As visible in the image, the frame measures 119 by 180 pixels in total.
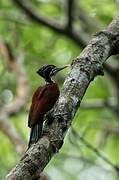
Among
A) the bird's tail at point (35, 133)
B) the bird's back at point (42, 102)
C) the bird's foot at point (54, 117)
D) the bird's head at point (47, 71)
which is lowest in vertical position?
the bird's tail at point (35, 133)

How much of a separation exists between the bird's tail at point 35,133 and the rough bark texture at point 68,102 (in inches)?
1.1

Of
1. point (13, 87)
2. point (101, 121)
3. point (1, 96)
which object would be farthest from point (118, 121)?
point (1, 96)

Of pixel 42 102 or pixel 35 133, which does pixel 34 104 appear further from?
pixel 35 133

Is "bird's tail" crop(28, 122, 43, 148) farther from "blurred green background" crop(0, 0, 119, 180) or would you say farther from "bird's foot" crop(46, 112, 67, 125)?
"blurred green background" crop(0, 0, 119, 180)

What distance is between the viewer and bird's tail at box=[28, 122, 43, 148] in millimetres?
2062

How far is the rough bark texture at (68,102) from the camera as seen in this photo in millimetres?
1807

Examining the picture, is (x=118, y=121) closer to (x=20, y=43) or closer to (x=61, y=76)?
(x=61, y=76)

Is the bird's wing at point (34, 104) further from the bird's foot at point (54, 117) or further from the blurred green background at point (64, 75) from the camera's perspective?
the blurred green background at point (64, 75)

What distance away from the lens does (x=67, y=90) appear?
7.64ft

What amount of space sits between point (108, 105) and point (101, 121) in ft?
3.51

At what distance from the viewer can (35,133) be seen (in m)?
2.12

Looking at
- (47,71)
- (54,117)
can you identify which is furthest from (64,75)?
(54,117)

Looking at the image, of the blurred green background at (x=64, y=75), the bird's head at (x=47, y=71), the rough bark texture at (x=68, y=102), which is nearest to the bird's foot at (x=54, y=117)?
the rough bark texture at (x=68, y=102)

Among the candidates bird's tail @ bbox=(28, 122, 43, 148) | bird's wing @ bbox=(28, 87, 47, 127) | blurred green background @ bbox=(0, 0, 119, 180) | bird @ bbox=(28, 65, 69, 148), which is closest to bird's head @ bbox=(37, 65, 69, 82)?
bird @ bbox=(28, 65, 69, 148)
